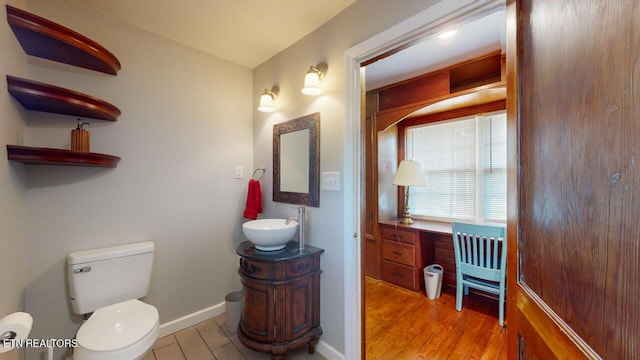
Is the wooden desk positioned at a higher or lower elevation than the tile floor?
higher

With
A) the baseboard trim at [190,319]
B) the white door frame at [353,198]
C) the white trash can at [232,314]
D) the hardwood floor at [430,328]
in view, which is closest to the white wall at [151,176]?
the baseboard trim at [190,319]

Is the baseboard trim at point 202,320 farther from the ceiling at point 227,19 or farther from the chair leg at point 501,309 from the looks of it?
the ceiling at point 227,19

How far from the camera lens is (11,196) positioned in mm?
1176

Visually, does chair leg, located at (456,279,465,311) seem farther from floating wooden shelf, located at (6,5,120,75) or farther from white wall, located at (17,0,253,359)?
floating wooden shelf, located at (6,5,120,75)

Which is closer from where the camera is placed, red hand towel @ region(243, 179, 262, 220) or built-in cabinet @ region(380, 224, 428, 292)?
red hand towel @ region(243, 179, 262, 220)

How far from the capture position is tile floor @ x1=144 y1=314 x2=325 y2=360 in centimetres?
167

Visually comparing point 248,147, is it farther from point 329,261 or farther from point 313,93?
point 329,261

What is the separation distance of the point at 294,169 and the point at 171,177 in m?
1.01

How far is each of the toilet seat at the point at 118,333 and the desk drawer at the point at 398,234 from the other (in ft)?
7.54

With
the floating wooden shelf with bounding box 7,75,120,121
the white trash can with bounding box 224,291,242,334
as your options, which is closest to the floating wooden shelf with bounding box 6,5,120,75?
the floating wooden shelf with bounding box 7,75,120,121

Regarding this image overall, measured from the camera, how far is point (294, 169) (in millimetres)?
1989

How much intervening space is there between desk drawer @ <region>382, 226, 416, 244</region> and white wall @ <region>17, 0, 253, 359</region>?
5.46 ft

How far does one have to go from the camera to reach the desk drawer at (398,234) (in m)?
2.64

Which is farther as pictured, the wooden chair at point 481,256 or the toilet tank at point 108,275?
the wooden chair at point 481,256
